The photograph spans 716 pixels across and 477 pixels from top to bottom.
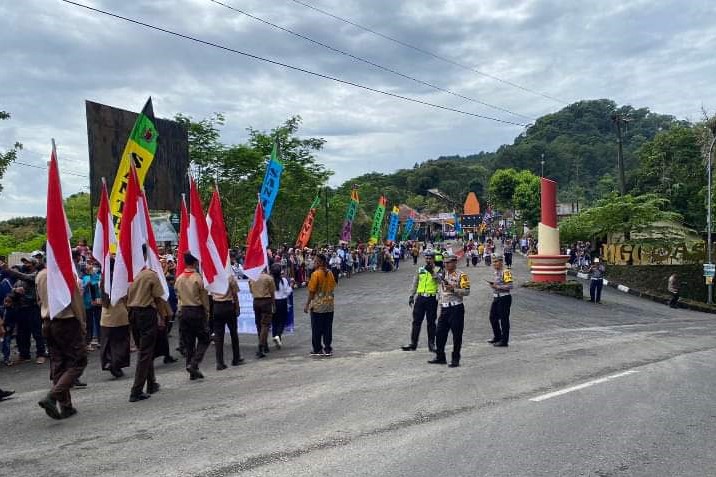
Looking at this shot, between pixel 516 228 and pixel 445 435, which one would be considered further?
pixel 516 228

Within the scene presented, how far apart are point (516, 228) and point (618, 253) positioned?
44.7 m

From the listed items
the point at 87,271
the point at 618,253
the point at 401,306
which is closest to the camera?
the point at 87,271

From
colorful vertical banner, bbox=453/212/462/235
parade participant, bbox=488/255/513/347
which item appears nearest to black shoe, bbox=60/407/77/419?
parade participant, bbox=488/255/513/347

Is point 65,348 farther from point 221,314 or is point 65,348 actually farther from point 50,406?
point 221,314

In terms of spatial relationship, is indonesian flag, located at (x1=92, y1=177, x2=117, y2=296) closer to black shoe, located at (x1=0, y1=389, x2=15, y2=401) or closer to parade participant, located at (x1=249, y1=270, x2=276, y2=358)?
black shoe, located at (x1=0, y1=389, x2=15, y2=401)

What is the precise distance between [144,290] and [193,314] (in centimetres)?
125

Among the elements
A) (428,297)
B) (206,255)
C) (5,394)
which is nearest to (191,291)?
(206,255)

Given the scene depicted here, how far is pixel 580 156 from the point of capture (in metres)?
122

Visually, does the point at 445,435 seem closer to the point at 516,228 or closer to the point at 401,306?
the point at 401,306

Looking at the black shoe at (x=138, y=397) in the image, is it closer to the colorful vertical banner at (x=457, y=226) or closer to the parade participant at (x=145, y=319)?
the parade participant at (x=145, y=319)

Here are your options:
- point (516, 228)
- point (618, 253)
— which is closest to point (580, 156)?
point (516, 228)

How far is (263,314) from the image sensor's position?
469 inches

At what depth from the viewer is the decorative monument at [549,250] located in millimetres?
26984

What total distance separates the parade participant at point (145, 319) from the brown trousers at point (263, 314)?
3.21 meters
